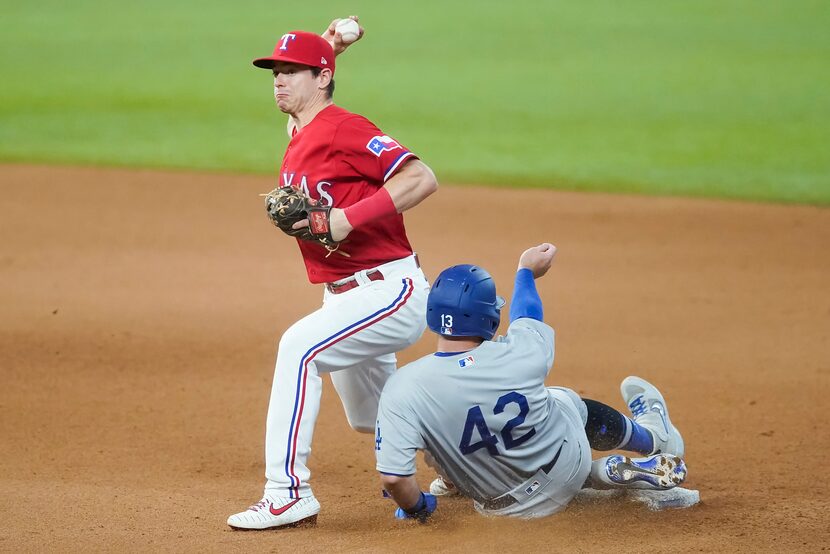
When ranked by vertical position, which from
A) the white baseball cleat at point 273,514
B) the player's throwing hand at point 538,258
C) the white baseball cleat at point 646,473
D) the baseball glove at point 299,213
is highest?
the baseball glove at point 299,213

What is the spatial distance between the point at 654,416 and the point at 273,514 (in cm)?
166

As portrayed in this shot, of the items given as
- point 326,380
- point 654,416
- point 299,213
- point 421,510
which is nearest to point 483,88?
point 326,380

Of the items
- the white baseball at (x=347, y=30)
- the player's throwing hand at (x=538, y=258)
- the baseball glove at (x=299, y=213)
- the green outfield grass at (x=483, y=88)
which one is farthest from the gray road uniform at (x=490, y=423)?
the green outfield grass at (x=483, y=88)

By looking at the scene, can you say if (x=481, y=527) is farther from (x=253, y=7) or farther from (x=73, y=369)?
(x=253, y=7)

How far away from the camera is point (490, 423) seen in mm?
3949

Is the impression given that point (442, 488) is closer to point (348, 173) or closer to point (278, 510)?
point (278, 510)

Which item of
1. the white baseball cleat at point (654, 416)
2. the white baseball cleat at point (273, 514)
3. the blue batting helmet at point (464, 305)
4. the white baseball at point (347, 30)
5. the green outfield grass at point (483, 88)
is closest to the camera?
the blue batting helmet at point (464, 305)

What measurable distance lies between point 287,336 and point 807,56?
17.4 metres

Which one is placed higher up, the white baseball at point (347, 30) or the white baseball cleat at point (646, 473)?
the white baseball at point (347, 30)

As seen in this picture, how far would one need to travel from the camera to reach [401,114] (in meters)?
17.3

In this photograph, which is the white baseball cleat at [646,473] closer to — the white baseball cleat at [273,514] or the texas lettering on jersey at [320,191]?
the white baseball cleat at [273,514]

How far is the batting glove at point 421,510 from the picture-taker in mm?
4113

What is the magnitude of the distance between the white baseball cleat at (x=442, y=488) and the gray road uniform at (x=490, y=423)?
0.49 meters

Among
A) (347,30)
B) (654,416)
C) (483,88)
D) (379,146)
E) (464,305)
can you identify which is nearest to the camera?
(464,305)
